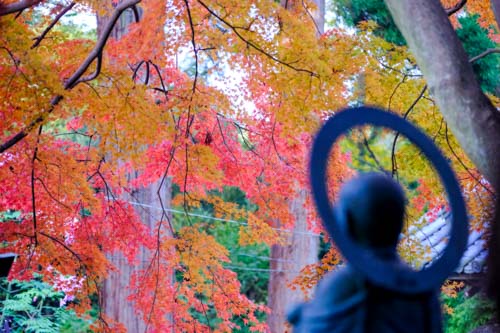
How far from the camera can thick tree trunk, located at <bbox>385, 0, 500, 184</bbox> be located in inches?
151

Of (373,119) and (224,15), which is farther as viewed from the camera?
(224,15)

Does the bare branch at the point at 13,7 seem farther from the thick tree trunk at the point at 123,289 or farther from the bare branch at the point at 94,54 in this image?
the thick tree trunk at the point at 123,289

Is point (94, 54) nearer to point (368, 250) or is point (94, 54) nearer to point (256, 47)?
point (256, 47)

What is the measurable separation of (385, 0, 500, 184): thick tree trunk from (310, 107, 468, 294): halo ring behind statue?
187 cm

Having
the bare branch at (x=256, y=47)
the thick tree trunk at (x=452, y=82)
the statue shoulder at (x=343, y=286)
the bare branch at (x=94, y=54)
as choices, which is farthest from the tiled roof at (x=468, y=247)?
the statue shoulder at (x=343, y=286)

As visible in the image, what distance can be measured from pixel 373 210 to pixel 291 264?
30.3ft

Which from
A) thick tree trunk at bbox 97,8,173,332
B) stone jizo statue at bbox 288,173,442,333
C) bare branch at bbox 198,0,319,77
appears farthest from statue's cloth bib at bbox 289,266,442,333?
thick tree trunk at bbox 97,8,173,332

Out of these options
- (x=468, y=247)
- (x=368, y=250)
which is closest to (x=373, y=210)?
(x=368, y=250)

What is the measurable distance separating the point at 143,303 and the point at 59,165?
1.82 meters

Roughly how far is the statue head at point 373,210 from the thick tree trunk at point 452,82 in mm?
2101

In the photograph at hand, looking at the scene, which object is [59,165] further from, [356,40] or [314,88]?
[356,40]

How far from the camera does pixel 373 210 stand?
176 centimetres

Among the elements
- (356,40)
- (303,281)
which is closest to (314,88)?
(356,40)

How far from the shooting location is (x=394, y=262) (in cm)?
179
